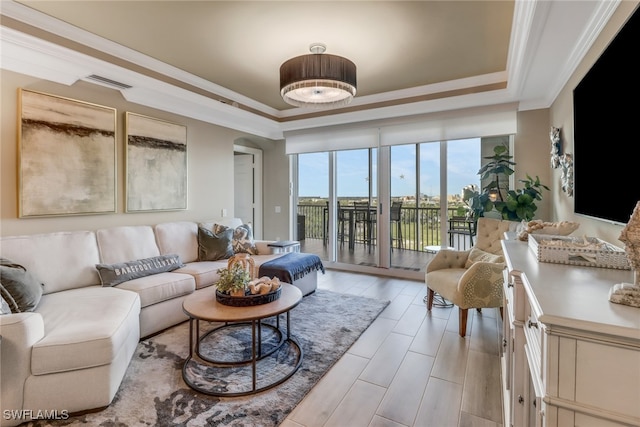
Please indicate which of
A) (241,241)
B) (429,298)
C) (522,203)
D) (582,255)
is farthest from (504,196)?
(241,241)

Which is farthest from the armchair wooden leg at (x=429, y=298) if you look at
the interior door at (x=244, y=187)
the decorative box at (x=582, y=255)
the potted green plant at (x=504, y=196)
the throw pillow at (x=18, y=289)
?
the interior door at (x=244, y=187)

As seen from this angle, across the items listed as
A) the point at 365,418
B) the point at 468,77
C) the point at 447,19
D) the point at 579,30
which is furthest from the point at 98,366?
the point at 468,77

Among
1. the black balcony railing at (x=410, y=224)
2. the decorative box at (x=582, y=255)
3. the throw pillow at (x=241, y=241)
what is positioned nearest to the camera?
the decorative box at (x=582, y=255)

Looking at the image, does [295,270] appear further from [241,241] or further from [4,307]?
[4,307]

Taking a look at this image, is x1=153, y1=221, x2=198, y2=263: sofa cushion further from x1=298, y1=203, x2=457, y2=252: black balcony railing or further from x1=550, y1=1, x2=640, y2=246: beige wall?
x1=550, y1=1, x2=640, y2=246: beige wall

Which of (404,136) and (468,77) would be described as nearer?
(468,77)

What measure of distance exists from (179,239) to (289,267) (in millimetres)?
1456

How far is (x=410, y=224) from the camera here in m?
5.08

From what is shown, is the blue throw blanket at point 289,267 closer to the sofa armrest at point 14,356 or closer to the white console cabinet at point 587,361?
the sofa armrest at point 14,356

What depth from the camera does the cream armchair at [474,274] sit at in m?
2.63

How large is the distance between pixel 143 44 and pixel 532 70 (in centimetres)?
377

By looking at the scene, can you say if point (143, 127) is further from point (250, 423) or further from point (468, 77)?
point (468, 77)

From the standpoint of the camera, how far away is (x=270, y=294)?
2.21m

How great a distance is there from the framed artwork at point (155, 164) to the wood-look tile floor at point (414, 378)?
114 inches
